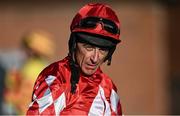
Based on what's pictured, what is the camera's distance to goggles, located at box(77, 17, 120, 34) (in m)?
4.15

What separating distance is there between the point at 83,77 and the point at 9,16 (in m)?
10.6

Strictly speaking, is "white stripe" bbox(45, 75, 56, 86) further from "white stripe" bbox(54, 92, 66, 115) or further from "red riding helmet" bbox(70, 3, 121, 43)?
"red riding helmet" bbox(70, 3, 121, 43)

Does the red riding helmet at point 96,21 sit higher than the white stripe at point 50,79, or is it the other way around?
the red riding helmet at point 96,21

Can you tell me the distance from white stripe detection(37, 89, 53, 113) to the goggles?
364 millimetres

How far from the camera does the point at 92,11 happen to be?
13.7ft

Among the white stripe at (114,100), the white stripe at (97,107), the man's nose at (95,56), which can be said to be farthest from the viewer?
the white stripe at (114,100)

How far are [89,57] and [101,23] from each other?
0.18m

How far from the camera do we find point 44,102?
13.6 feet

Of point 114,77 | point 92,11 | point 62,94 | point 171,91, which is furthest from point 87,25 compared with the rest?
point 171,91

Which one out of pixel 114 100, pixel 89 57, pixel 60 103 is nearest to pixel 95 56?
pixel 89 57

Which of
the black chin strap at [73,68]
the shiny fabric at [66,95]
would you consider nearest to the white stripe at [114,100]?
the shiny fabric at [66,95]

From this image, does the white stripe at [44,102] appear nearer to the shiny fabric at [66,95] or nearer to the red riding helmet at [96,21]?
the shiny fabric at [66,95]

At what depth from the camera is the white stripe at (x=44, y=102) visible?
4129 millimetres

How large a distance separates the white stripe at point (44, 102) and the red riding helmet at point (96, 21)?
34cm
